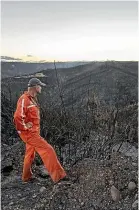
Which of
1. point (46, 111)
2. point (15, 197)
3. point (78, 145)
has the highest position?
point (46, 111)

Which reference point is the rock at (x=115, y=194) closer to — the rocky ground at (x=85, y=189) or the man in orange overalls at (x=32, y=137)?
the rocky ground at (x=85, y=189)

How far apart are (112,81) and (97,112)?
16561 mm

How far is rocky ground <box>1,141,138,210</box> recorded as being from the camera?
17.7 ft

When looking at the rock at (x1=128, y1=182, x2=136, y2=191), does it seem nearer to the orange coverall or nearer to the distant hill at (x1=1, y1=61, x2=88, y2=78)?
the orange coverall

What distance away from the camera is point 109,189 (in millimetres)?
5566

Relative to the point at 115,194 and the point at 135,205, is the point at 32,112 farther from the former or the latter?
the point at 135,205

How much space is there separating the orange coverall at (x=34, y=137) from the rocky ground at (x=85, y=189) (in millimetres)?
246

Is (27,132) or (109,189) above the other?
(27,132)

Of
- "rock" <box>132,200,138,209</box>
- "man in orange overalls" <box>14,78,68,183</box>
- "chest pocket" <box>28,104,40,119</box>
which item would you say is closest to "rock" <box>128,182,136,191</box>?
"rock" <box>132,200,138,209</box>

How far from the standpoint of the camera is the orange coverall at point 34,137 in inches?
236

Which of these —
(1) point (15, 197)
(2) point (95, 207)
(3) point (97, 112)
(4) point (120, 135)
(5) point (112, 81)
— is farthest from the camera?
(5) point (112, 81)

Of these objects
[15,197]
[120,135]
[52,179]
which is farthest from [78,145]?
[15,197]

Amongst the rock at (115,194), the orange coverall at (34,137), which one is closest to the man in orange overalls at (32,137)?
the orange coverall at (34,137)

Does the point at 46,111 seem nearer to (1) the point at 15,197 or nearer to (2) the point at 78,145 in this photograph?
(2) the point at 78,145
